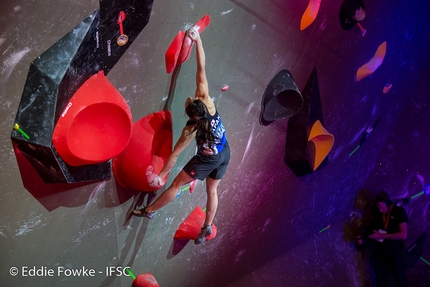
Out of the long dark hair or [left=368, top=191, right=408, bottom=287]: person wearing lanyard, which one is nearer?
the long dark hair

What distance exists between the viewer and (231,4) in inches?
113

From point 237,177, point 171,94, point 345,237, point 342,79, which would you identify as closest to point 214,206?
point 237,177

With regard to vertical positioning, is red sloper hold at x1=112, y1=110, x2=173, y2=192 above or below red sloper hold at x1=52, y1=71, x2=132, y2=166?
below

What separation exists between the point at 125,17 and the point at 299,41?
172cm

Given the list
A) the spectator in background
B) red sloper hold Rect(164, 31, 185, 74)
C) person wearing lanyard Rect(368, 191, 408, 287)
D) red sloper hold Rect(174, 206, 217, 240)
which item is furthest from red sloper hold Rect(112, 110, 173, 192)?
person wearing lanyard Rect(368, 191, 408, 287)

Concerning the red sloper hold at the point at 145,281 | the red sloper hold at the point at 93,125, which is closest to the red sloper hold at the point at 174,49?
the red sloper hold at the point at 93,125

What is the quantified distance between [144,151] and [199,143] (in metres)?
0.38

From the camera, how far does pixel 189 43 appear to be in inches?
104

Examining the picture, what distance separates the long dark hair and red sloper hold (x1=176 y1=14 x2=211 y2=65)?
36 cm

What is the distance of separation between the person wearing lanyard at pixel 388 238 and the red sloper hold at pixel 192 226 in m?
2.39

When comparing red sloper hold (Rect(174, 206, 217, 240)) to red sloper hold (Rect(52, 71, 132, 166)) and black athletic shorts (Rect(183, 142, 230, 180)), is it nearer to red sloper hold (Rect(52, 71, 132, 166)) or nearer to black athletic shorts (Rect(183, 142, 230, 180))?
black athletic shorts (Rect(183, 142, 230, 180))

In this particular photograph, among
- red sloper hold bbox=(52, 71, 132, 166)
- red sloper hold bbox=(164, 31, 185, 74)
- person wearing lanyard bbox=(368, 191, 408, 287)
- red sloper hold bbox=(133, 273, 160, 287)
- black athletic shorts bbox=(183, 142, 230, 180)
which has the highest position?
red sloper hold bbox=(164, 31, 185, 74)

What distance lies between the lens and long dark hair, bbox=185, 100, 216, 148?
2516 millimetres

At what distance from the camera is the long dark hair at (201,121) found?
2.52 m
